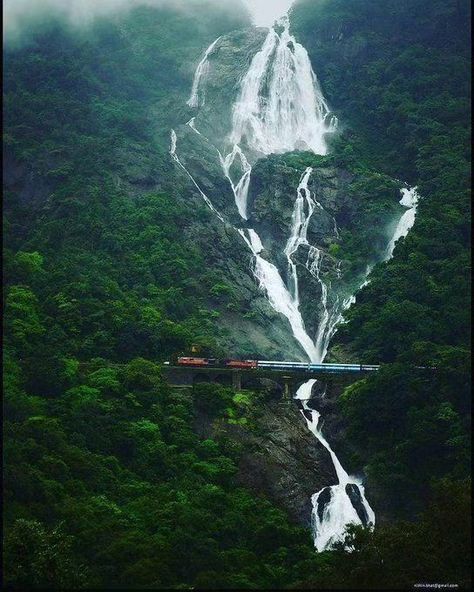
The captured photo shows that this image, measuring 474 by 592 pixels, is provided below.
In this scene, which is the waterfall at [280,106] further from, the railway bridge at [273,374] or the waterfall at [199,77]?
the railway bridge at [273,374]

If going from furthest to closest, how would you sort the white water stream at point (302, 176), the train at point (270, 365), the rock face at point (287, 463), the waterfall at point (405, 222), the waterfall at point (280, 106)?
the waterfall at point (280, 106), the waterfall at point (405, 222), the train at point (270, 365), the white water stream at point (302, 176), the rock face at point (287, 463)

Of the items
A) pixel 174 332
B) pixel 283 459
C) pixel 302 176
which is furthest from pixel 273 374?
pixel 302 176

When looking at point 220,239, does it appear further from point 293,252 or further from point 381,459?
point 381,459

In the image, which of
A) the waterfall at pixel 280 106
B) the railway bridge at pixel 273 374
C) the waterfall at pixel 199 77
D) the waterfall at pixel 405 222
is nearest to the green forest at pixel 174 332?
the waterfall at pixel 199 77

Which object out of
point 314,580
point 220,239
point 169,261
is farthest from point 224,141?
point 314,580

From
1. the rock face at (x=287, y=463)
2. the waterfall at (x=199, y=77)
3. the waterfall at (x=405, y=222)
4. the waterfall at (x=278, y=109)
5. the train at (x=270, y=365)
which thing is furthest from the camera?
the waterfall at (x=199, y=77)

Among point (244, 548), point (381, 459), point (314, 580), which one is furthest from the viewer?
point (381, 459)
